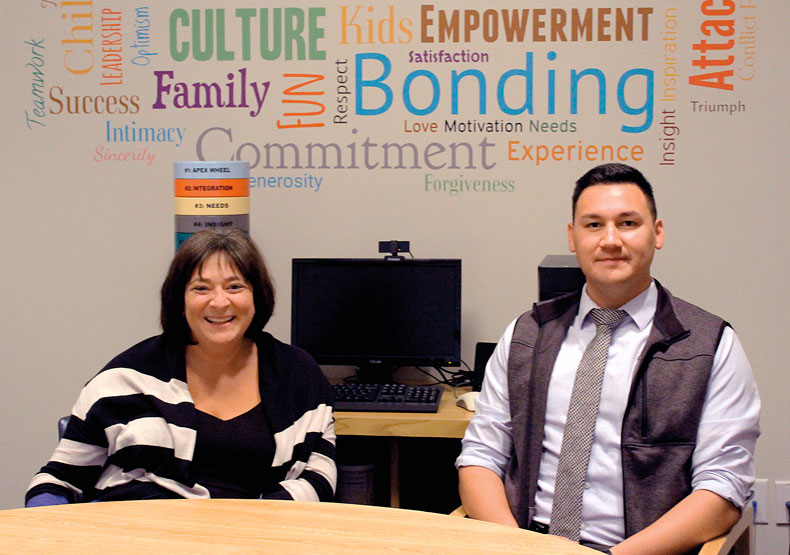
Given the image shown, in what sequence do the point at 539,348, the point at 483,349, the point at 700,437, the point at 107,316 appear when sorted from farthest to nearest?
1. the point at 107,316
2. the point at 483,349
3. the point at 539,348
4. the point at 700,437

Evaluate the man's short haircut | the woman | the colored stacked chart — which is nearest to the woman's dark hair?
the woman

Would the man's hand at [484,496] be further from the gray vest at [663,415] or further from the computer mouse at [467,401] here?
the computer mouse at [467,401]

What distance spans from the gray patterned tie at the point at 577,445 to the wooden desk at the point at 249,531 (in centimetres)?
43

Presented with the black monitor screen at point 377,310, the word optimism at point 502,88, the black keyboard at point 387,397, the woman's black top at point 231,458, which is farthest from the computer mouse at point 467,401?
the word optimism at point 502,88

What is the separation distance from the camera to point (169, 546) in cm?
170

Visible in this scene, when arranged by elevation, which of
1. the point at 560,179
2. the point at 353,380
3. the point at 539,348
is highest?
the point at 560,179

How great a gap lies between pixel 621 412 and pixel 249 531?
94 cm

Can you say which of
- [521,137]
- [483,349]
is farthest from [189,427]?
[521,137]

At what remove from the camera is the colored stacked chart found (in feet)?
9.40

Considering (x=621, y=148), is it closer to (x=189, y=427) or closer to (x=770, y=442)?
(x=770, y=442)

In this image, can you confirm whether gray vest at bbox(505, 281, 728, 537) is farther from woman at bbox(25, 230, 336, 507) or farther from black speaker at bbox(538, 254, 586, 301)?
woman at bbox(25, 230, 336, 507)

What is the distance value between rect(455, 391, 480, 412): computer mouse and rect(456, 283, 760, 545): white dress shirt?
1.41ft

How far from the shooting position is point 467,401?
2.86 metres

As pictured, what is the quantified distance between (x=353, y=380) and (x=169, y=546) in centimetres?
155
